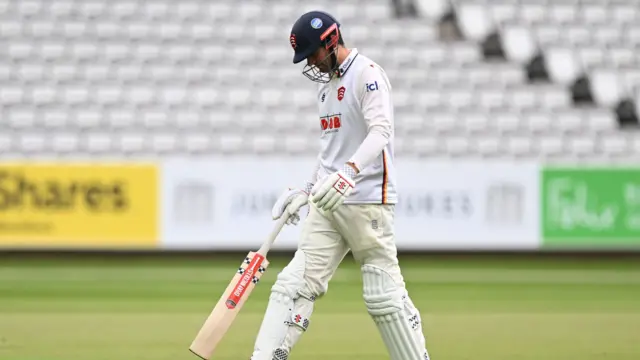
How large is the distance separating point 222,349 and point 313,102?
10216 mm

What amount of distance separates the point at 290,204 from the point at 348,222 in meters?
0.39

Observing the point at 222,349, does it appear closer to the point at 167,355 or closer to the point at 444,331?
the point at 167,355

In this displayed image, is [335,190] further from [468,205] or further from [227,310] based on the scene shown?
[468,205]

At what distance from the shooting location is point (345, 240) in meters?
5.44

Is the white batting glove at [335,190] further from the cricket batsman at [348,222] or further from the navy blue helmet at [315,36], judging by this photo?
the navy blue helmet at [315,36]

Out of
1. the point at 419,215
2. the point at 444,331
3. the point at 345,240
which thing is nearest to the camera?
the point at 345,240

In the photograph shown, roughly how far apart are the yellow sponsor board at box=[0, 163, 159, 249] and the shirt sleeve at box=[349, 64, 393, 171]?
9592 mm

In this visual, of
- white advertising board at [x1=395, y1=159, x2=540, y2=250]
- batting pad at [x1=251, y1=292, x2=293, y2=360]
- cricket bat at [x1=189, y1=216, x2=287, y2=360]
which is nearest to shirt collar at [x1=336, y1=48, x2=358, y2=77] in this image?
cricket bat at [x1=189, y1=216, x2=287, y2=360]

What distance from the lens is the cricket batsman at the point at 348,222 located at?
5.24m

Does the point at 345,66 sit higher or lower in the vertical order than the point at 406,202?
lower

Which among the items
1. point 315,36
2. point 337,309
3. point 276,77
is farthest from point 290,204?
point 276,77

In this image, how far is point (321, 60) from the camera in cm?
531

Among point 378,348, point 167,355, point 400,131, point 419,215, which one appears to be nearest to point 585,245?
point 419,215

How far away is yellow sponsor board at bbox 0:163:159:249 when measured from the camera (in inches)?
567
